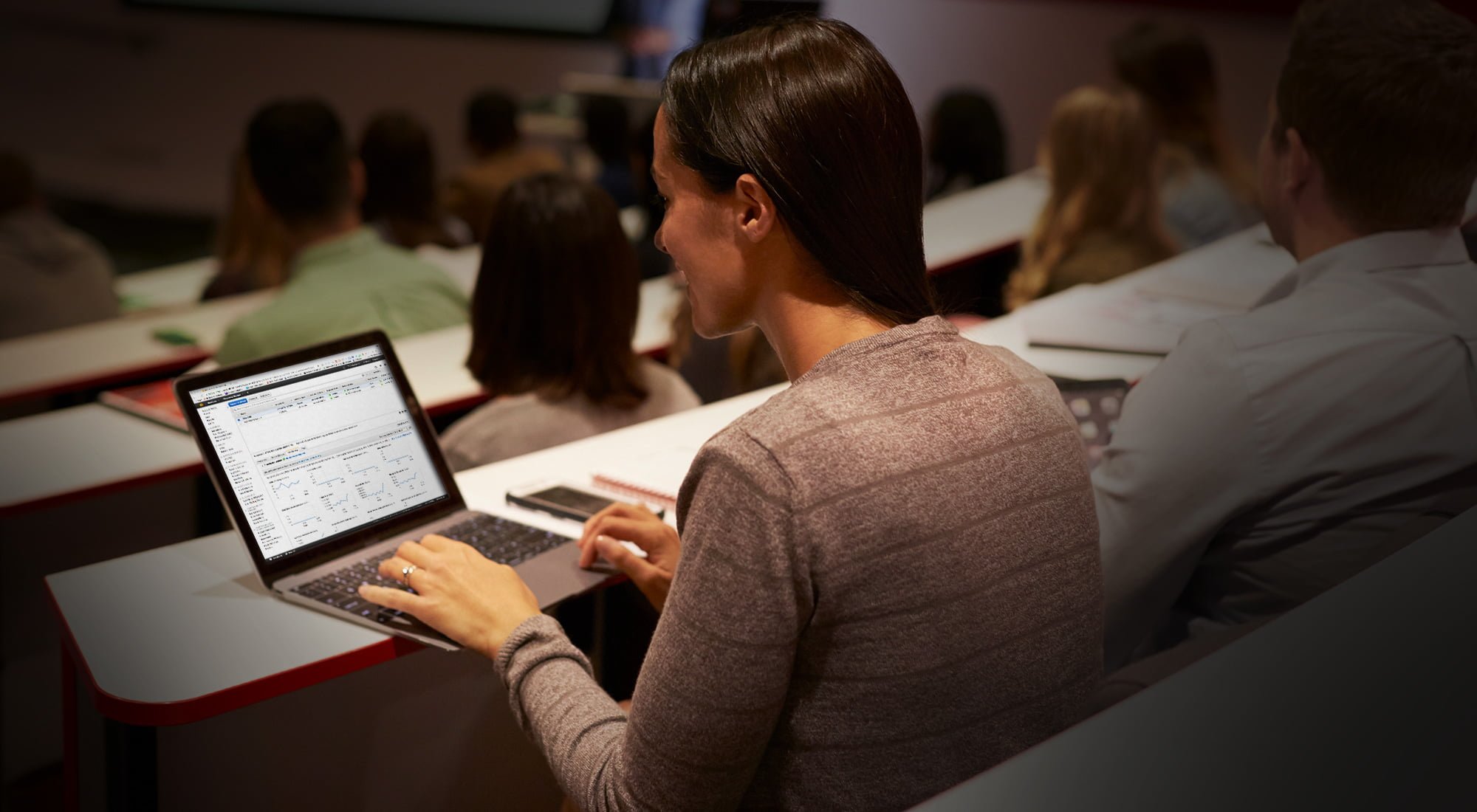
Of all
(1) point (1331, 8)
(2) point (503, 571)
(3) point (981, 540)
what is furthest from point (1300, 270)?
(2) point (503, 571)

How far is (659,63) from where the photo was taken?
7859 mm

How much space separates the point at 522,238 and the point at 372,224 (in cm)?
221

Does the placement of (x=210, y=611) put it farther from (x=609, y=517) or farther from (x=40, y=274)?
(x=40, y=274)

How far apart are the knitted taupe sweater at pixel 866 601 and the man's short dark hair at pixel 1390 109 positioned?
85cm

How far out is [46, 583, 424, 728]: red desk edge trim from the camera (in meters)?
1.22

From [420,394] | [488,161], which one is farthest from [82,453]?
→ [488,161]

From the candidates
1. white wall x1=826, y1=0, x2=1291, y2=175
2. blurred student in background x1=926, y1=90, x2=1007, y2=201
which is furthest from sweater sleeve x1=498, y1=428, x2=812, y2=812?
white wall x1=826, y1=0, x2=1291, y2=175

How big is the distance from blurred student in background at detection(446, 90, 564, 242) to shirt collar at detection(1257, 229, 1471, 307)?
374 centimetres

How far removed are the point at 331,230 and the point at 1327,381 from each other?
91.3 inches

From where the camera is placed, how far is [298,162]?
306cm

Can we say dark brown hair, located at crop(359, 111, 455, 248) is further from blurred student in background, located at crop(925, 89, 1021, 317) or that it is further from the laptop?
the laptop

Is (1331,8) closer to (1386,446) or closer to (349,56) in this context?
(1386,446)

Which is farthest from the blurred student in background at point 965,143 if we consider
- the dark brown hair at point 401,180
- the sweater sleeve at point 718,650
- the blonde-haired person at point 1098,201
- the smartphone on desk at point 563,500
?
the sweater sleeve at point 718,650

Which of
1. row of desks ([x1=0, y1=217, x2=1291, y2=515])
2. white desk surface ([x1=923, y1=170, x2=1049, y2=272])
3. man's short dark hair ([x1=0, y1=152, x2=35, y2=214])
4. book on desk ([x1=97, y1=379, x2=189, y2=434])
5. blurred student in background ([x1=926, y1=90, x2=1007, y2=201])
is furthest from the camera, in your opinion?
blurred student in background ([x1=926, y1=90, x2=1007, y2=201])
